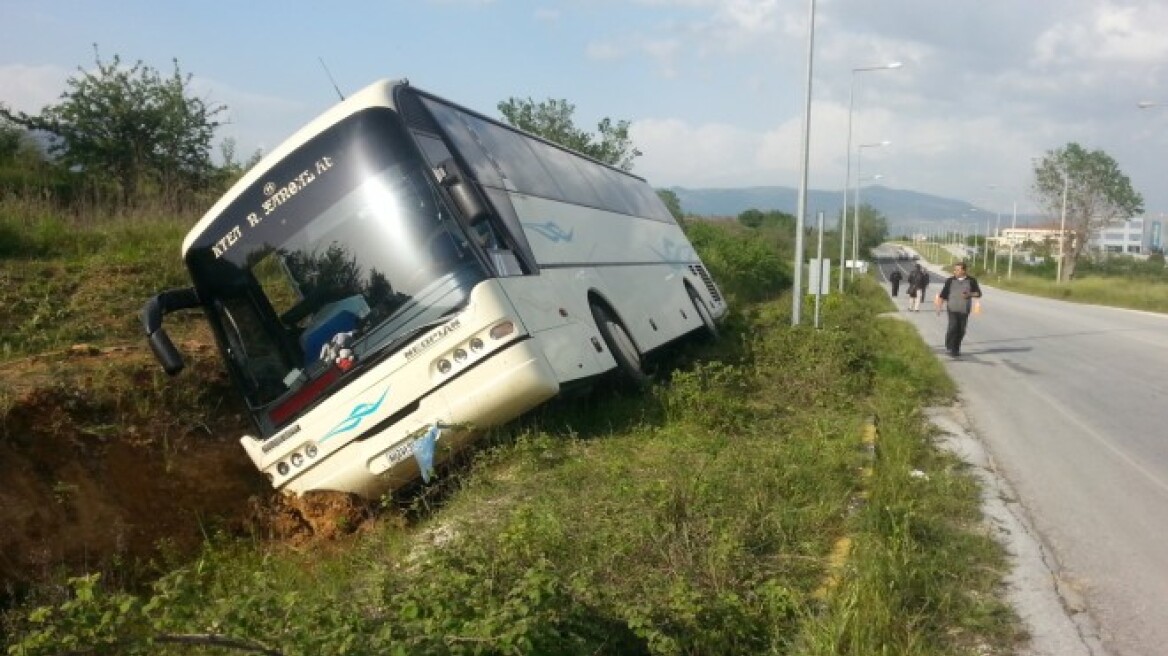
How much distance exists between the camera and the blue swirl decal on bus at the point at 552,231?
9203mm

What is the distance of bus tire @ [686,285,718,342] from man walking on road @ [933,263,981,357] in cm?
384

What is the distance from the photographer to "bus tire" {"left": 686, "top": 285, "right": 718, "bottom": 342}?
15820 mm

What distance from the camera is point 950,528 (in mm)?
6125

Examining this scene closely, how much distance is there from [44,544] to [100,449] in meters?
0.89

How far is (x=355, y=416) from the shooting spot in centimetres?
717

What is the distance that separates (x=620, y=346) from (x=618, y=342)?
0.25 ft

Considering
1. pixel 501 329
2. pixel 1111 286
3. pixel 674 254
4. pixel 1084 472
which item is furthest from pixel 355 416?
pixel 1111 286

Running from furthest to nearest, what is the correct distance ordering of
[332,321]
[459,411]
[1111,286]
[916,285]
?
[1111,286] → [916,285] → [332,321] → [459,411]

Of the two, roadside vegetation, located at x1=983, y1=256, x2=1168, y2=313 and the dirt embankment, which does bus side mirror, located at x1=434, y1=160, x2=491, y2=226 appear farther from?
roadside vegetation, located at x1=983, y1=256, x2=1168, y2=313

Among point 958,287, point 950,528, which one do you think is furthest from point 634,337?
point 958,287

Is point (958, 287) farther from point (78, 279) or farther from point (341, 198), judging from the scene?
point (78, 279)

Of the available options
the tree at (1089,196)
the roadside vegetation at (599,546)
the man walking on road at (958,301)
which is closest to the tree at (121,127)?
the roadside vegetation at (599,546)

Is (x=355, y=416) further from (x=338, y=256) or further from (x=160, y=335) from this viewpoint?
(x=160, y=335)

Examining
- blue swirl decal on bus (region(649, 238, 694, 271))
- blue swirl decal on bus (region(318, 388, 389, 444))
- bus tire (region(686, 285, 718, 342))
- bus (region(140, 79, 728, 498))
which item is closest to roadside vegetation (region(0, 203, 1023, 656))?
bus (region(140, 79, 728, 498))
